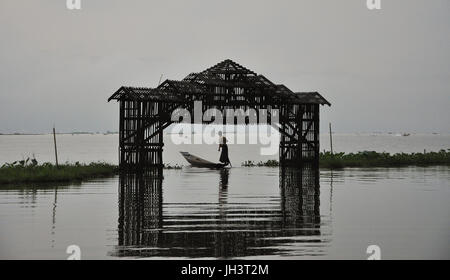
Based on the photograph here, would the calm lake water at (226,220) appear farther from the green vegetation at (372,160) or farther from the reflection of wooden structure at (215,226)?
the green vegetation at (372,160)

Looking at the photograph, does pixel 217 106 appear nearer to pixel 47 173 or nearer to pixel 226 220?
pixel 47 173

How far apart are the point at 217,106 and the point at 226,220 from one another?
20214 millimetres

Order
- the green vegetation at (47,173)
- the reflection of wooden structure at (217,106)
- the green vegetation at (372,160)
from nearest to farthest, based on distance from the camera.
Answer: the green vegetation at (47,173)
the reflection of wooden structure at (217,106)
the green vegetation at (372,160)

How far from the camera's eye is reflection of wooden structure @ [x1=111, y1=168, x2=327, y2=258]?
12.8 m

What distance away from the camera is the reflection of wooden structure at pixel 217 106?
3203cm

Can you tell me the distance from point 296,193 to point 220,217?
706 cm

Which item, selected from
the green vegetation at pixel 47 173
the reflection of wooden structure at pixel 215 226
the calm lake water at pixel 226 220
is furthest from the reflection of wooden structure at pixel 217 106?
the reflection of wooden structure at pixel 215 226

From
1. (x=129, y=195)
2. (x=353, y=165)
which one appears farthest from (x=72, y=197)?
(x=353, y=165)

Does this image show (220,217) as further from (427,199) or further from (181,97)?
(181,97)

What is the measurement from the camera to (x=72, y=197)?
2233cm

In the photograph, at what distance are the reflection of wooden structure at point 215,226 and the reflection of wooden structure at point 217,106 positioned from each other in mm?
8337

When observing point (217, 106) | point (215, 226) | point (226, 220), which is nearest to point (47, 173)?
point (217, 106)
